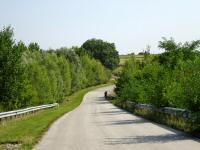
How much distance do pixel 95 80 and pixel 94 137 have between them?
129m

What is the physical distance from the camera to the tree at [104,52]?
18012 cm

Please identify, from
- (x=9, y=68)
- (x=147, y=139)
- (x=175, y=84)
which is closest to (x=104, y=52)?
(x=9, y=68)

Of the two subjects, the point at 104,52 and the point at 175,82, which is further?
the point at 104,52

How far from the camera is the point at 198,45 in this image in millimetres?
51062

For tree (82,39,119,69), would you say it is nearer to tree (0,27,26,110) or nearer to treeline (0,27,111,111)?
treeline (0,27,111,111)

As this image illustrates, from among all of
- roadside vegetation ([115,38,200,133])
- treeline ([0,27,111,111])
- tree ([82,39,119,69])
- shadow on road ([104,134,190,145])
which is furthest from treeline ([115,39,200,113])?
tree ([82,39,119,69])

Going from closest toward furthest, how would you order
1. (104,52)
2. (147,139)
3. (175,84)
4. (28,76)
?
(147,139), (175,84), (28,76), (104,52)

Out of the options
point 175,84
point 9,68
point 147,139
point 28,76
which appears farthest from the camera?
point 28,76

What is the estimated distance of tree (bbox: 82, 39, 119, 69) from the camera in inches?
7092

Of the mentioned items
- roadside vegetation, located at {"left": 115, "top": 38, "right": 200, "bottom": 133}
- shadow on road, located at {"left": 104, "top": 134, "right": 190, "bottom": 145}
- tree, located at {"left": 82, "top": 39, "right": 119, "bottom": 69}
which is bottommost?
shadow on road, located at {"left": 104, "top": 134, "right": 190, "bottom": 145}

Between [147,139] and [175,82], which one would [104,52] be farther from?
[147,139]

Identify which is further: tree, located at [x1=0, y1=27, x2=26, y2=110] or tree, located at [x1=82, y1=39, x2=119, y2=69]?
tree, located at [x1=82, y1=39, x2=119, y2=69]

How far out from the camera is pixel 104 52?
181 m

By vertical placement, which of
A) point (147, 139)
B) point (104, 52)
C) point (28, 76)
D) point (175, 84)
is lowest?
point (147, 139)
